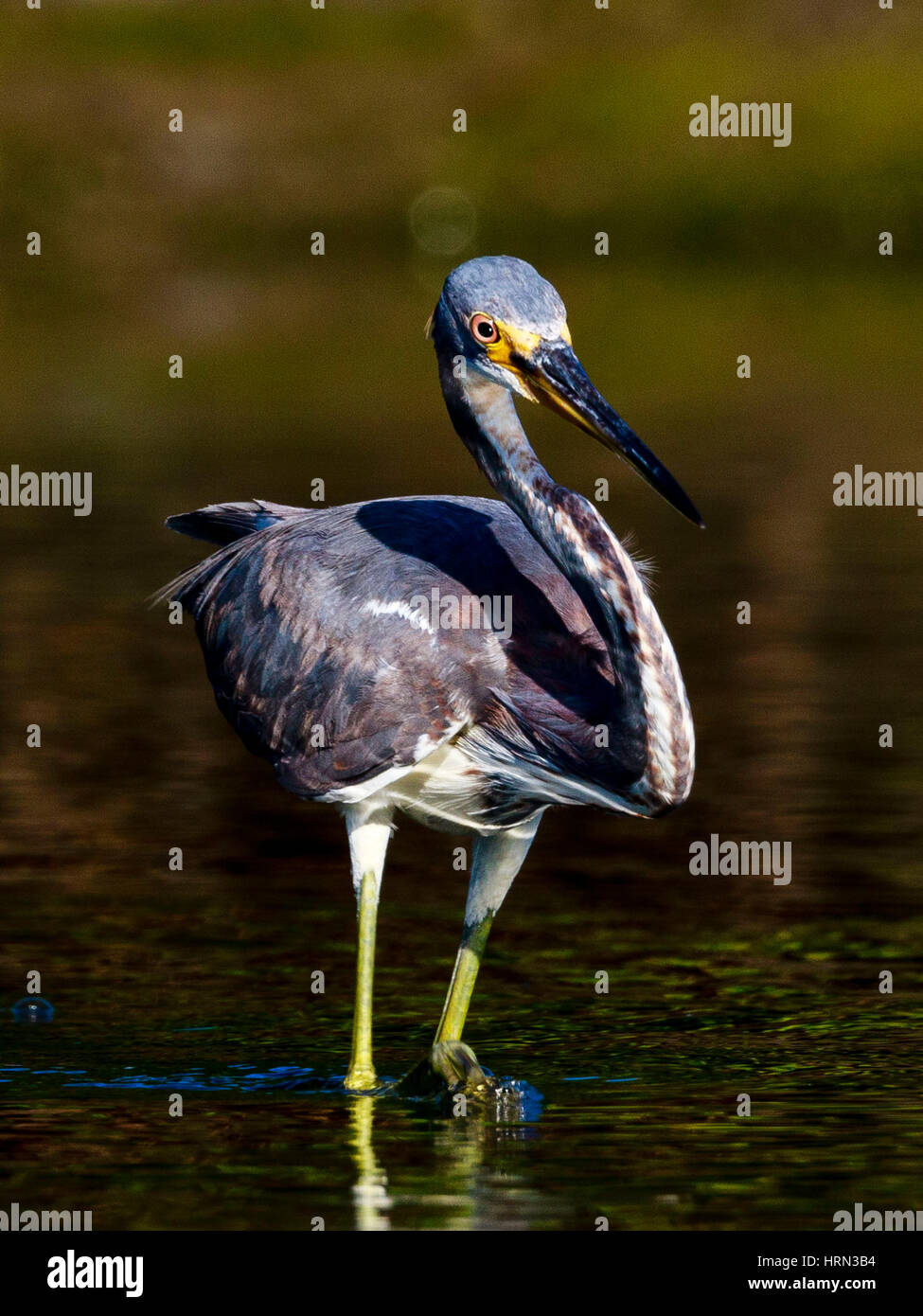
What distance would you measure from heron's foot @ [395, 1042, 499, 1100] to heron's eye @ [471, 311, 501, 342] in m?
2.91

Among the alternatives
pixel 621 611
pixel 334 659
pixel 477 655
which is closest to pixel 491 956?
pixel 334 659

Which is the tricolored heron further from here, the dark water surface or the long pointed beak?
the dark water surface

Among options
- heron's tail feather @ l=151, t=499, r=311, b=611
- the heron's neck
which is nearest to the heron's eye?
the heron's neck

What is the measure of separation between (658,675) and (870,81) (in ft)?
192

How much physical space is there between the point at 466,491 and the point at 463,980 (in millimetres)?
18013

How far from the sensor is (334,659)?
36.1 ft

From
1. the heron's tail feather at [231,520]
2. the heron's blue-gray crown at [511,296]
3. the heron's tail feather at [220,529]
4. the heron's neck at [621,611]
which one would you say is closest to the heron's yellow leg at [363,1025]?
the heron's neck at [621,611]

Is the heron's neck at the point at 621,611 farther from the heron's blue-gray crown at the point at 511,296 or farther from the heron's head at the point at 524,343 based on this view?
the heron's blue-gray crown at the point at 511,296

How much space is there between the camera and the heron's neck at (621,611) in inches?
393

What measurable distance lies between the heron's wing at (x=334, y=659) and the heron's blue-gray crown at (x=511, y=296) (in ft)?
3.79

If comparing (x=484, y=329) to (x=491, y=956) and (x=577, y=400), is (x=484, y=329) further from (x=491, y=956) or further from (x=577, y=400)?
(x=491, y=956)

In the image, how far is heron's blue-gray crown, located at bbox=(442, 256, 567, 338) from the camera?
10.4m

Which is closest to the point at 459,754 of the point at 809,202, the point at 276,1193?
the point at 276,1193

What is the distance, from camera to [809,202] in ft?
210
